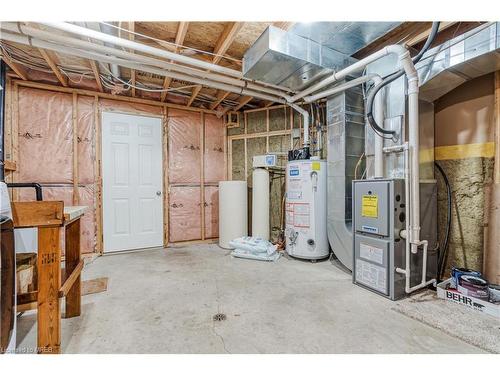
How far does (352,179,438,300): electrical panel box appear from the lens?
222 centimetres

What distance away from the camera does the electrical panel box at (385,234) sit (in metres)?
2.22

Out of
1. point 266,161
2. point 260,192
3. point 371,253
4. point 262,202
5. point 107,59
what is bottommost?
point 371,253

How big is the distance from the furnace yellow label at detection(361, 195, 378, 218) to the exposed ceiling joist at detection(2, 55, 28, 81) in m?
4.21

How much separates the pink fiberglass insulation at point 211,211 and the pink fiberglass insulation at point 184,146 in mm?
329

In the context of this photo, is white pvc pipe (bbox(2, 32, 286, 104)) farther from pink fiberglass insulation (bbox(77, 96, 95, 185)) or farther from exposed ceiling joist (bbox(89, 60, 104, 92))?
pink fiberglass insulation (bbox(77, 96, 95, 185))

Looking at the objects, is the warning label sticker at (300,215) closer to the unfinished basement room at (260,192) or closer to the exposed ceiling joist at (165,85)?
the unfinished basement room at (260,192)

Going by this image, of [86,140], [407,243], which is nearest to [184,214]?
[86,140]

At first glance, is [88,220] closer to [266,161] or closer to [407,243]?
[266,161]

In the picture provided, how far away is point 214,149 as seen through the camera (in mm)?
4656

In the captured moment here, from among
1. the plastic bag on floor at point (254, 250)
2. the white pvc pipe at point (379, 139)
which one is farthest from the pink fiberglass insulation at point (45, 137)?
the white pvc pipe at point (379, 139)

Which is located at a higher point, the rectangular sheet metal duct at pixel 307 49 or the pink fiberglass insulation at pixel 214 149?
the rectangular sheet metal duct at pixel 307 49

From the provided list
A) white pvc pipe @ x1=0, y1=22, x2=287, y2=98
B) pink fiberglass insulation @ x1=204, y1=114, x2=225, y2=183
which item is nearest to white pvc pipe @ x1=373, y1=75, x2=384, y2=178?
white pvc pipe @ x1=0, y1=22, x2=287, y2=98

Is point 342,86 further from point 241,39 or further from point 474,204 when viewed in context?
point 474,204

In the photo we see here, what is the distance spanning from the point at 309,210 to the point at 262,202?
3.11 feet
